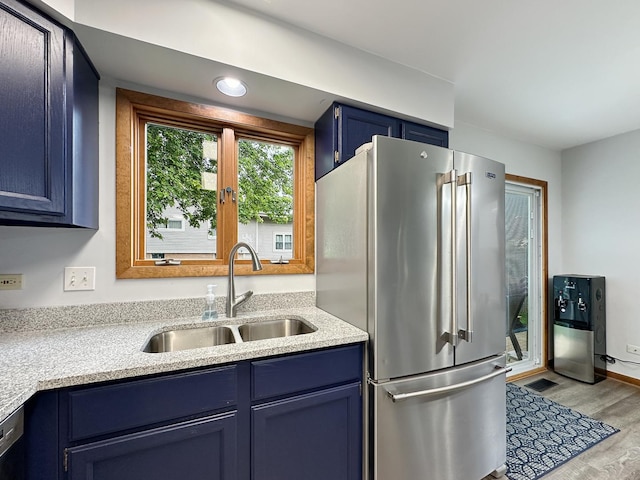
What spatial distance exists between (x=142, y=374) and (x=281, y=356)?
50cm

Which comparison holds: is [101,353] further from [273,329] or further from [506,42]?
[506,42]

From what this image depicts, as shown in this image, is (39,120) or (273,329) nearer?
(39,120)

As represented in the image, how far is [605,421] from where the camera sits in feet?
7.29

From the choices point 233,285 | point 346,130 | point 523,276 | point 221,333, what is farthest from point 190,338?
point 523,276

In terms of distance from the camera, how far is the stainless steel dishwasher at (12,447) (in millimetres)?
763

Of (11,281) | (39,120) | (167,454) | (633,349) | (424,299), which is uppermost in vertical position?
(39,120)

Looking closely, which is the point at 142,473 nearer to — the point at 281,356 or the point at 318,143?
the point at 281,356

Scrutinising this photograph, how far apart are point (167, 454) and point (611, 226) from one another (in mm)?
4184

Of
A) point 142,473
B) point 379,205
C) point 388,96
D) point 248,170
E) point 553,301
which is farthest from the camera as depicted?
point 553,301

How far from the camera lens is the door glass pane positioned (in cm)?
305

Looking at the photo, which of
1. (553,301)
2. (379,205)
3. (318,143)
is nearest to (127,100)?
(318,143)

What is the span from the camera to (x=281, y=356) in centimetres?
120

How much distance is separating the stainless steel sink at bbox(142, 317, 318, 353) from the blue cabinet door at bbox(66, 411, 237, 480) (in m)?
0.40

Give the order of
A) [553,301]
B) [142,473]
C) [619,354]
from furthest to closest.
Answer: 1. [553,301]
2. [619,354]
3. [142,473]
